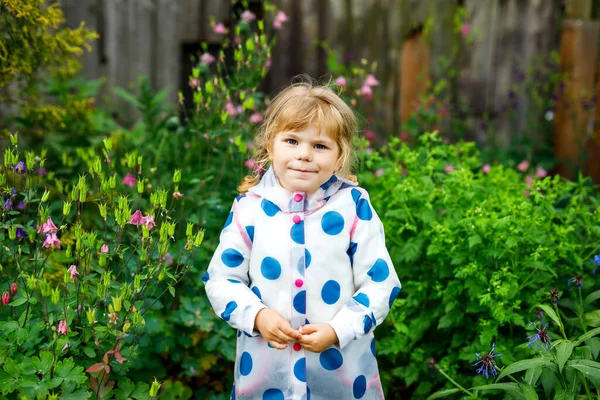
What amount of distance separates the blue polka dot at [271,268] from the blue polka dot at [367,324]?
1.01 feet

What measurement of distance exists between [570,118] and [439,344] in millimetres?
2823

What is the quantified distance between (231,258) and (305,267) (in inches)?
9.8

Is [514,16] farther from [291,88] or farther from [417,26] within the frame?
[291,88]

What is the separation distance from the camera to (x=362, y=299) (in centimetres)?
203

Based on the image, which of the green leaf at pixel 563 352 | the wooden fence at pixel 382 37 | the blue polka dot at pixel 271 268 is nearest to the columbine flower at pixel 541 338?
the green leaf at pixel 563 352

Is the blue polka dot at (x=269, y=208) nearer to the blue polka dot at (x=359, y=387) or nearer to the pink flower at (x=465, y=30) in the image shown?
the blue polka dot at (x=359, y=387)

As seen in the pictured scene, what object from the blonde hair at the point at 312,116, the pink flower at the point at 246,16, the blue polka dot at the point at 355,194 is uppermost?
the pink flower at the point at 246,16

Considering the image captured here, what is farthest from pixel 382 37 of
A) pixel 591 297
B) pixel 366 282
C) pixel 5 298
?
pixel 5 298

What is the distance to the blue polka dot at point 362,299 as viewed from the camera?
202 cm

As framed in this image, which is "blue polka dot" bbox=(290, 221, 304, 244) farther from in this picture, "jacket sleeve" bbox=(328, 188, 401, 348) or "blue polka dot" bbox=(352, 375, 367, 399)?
"blue polka dot" bbox=(352, 375, 367, 399)

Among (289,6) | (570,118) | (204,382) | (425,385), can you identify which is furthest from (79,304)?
(570,118)

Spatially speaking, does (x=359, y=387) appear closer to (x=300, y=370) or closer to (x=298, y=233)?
(x=300, y=370)

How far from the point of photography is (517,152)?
16.7 feet

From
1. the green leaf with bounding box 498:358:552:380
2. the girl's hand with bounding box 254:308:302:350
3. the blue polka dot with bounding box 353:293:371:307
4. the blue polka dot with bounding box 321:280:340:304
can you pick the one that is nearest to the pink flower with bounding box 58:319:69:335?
the girl's hand with bounding box 254:308:302:350
